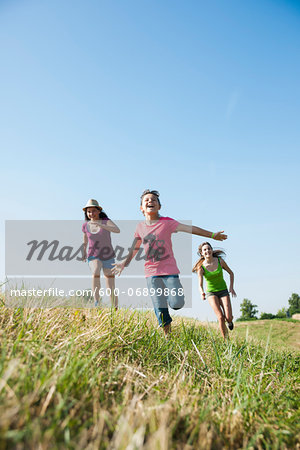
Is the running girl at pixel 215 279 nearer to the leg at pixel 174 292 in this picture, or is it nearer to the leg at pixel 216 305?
the leg at pixel 216 305

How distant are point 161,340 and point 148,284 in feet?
4.79

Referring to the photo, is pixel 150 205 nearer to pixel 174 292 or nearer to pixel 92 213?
pixel 174 292

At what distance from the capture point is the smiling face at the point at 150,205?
5039 millimetres

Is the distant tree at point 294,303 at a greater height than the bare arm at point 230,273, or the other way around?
the bare arm at point 230,273

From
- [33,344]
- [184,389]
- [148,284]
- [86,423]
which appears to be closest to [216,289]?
[148,284]

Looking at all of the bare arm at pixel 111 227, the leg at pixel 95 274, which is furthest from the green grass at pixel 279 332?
the bare arm at pixel 111 227

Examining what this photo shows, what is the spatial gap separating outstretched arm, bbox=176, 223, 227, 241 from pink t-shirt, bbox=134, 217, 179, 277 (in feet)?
0.37

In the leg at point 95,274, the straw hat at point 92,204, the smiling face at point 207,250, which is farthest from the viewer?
the smiling face at point 207,250

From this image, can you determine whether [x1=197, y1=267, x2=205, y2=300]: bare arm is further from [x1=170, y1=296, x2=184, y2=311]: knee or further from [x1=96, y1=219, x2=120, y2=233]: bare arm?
[x1=170, y1=296, x2=184, y2=311]: knee

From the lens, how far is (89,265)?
6.43m

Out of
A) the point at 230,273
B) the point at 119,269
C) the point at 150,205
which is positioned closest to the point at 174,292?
the point at 119,269

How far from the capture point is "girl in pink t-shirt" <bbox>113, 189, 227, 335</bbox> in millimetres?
4613

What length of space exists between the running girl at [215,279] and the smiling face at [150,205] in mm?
2420

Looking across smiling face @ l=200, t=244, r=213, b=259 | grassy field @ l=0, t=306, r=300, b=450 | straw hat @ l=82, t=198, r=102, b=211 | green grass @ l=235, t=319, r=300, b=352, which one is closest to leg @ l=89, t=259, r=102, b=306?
straw hat @ l=82, t=198, r=102, b=211
